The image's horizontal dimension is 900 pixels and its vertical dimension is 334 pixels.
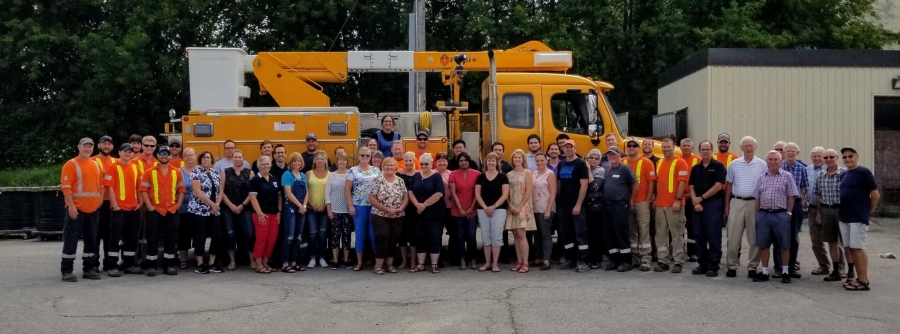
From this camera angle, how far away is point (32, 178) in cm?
2566

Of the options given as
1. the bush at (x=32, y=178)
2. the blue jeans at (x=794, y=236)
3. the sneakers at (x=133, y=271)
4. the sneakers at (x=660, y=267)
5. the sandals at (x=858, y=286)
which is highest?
the bush at (x=32, y=178)

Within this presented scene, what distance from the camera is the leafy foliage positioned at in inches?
1081

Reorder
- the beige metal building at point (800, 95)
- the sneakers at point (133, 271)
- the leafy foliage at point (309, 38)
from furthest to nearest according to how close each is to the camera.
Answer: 1. the leafy foliage at point (309, 38)
2. the beige metal building at point (800, 95)
3. the sneakers at point (133, 271)

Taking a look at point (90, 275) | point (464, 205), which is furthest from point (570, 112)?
point (90, 275)

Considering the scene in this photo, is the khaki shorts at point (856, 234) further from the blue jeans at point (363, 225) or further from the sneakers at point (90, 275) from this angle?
the sneakers at point (90, 275)

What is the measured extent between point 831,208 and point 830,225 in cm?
20

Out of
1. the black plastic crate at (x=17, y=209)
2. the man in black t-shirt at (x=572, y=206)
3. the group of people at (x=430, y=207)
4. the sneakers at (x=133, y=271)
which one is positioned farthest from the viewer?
the black plastic crate at (x=17, y=209)

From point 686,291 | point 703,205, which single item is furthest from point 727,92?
point 686,291

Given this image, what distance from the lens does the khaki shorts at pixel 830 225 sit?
10.3 meters

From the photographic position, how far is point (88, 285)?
399 inches

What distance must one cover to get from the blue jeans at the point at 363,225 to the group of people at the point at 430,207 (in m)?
0.02

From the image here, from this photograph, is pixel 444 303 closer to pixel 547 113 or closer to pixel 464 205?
pixel 464 205

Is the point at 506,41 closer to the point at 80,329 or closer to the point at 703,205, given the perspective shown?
the point at 703,205

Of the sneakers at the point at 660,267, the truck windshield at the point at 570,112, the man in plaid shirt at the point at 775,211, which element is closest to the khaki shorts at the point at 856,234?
the man in plaid shirt at the point at 775,211
